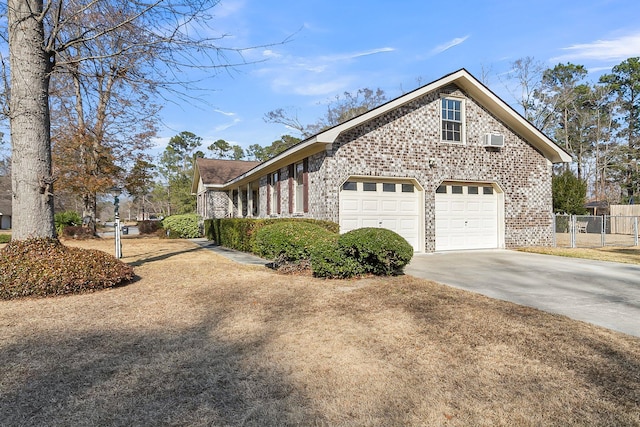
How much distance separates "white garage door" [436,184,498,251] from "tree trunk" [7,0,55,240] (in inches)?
430

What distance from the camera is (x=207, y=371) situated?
134 inches

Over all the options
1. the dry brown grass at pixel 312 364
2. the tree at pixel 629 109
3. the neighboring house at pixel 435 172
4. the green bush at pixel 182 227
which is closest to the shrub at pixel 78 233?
the green bush at pixel 182 227

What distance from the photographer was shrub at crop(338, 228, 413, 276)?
292 inches

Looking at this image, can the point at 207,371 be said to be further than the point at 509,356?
No

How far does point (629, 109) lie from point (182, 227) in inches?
1699

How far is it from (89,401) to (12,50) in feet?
25.0

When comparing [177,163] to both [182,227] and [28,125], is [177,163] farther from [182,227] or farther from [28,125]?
[28,125]

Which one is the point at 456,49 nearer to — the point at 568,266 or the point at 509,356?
the point at 568,266

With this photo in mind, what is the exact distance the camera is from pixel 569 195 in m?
25.2

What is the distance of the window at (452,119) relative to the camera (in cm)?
1301

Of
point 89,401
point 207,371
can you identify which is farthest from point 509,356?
point 89,401

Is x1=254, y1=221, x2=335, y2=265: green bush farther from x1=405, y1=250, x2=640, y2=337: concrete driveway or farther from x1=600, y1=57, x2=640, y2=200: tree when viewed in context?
x1=600, y1=57, x2=640, y2=200: tree

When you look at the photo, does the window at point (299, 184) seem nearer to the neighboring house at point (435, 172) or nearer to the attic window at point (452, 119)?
the neighboring house at point (435, 172)

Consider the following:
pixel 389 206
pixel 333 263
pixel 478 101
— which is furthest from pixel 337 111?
pixel 333 263
